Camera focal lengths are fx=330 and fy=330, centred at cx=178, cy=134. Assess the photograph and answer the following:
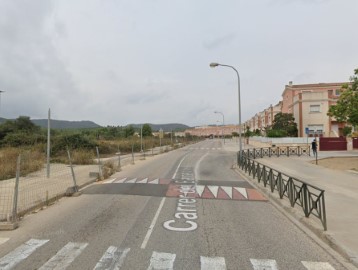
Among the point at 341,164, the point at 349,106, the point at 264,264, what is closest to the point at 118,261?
the point at 264,264

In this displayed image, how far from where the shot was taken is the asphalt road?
18.1 feet

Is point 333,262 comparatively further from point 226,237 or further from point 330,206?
point 330,206

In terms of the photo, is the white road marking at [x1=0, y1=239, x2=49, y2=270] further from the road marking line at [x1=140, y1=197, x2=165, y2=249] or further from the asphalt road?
the road marking line at [x1=140, y1=197, x2=165, y2=249]

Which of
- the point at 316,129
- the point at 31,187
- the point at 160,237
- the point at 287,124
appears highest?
the point at 287,124

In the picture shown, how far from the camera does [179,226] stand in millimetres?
7828

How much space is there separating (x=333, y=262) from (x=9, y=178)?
15.8 metres

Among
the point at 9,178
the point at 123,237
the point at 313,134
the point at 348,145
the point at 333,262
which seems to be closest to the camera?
the point at 333,262

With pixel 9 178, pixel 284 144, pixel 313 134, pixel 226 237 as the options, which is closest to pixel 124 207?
pixel 226 237

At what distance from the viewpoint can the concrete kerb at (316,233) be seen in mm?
5731

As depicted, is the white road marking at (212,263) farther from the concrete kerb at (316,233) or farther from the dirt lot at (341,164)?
the dirt lot at (341,164)

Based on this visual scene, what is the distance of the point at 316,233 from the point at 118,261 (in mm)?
4448

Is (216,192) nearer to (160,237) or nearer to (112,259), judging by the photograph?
(160,237)

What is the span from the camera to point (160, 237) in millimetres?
6895

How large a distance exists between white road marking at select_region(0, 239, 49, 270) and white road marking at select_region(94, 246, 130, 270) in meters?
1.39
